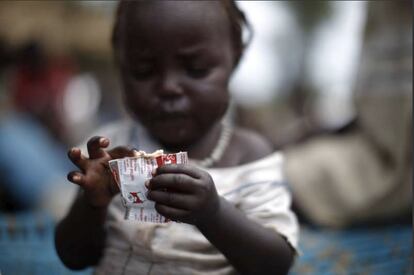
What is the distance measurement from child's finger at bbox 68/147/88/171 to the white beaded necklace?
0.75ft

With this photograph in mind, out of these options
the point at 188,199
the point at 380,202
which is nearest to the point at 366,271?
the point at 380,202

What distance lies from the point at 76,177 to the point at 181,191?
13 cm

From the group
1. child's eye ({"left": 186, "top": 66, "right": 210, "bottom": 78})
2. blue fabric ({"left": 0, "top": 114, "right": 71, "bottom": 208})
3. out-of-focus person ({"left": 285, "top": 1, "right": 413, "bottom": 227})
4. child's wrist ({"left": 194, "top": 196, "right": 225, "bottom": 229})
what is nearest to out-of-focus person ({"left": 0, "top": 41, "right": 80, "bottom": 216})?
blue fabric ({"left": 0, "top": 114, "right": 71, "bottom": 208})

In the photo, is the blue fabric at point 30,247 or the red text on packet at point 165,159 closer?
the red text on packet at point 165,159

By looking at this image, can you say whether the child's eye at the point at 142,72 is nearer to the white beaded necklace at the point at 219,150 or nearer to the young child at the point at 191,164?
the young child at the point at 191,164

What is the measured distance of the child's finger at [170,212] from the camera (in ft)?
1.71

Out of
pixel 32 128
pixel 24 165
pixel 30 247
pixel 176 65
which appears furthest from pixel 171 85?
pixel 32 128

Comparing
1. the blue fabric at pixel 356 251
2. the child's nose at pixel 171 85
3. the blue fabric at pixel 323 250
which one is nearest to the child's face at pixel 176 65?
the child's nose at pixel 171 85

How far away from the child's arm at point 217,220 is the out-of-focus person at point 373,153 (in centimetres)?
87

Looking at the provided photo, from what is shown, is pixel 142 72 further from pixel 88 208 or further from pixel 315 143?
pixel 315 143

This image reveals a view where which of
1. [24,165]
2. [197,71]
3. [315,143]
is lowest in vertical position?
[24,165]

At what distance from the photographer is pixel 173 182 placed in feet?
1.69

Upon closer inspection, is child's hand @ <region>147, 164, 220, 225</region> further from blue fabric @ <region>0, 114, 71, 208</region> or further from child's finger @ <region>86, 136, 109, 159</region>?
blue fabric @ <region>0, 114, 71, 208</region>

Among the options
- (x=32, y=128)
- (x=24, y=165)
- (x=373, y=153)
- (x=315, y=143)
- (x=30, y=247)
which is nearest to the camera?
(x=30, y=247)
